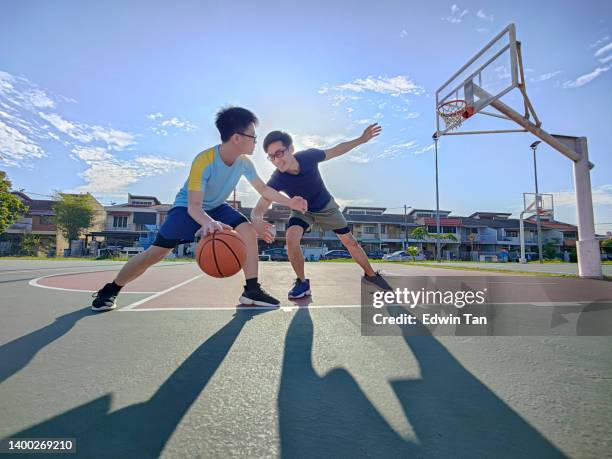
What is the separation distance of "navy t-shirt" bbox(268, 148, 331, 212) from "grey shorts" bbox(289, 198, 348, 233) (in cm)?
14

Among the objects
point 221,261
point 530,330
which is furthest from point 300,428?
point 530,330

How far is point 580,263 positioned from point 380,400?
32.2 ft

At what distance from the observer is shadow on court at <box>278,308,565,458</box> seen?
3.27ft

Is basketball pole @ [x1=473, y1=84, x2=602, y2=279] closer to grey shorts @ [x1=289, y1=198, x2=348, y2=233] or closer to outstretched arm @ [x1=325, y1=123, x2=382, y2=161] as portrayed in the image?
outstretched arm @ [x1=325, y1=123, x2=382, y2=161]

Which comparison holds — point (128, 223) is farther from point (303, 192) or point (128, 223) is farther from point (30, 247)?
point (303, 192)

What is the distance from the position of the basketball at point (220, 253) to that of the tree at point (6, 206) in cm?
3758

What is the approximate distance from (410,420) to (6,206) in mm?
40316

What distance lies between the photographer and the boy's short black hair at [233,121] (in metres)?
3.29

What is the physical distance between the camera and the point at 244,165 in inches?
141

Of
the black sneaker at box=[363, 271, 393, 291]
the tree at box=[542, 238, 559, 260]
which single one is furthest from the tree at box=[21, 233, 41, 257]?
the tree at box=[542, 238, 559, 260]

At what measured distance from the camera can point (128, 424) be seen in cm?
113

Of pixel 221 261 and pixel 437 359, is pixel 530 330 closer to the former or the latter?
pixel 437 359

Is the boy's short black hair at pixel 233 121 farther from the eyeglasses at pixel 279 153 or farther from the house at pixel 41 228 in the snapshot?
the house at pixel 41 228

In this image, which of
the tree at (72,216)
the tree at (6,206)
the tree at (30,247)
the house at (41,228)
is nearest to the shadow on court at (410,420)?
the tree at (6,206)
